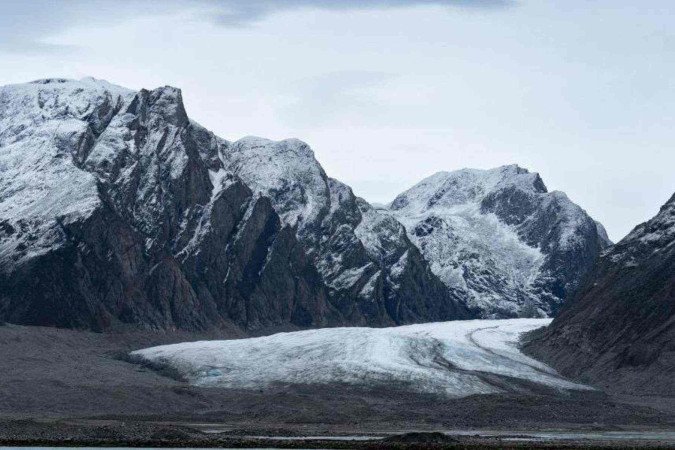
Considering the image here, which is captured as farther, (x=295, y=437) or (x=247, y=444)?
(x=295, y=437)

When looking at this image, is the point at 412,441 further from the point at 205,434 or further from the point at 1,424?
the point at 1,424

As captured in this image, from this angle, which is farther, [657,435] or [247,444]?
[657,435]

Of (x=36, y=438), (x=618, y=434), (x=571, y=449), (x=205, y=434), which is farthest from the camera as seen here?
(x=618, y=434)

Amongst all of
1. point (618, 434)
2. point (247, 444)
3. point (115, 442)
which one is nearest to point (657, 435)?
point (618, 434)

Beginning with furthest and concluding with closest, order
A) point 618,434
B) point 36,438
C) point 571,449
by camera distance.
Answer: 1. point 618,434
2. point 36,438
3. point 571,449

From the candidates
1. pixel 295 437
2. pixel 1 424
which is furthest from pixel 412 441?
pixel 1 424

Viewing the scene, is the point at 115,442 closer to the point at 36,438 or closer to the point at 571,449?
the point at 36,438

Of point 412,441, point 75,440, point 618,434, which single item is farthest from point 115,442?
point 618,434

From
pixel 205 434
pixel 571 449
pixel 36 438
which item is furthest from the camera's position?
pixel 205 434

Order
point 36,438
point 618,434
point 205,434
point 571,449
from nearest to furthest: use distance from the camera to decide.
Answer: point 571,449
point 36,438
point 205,434
point 618,434
